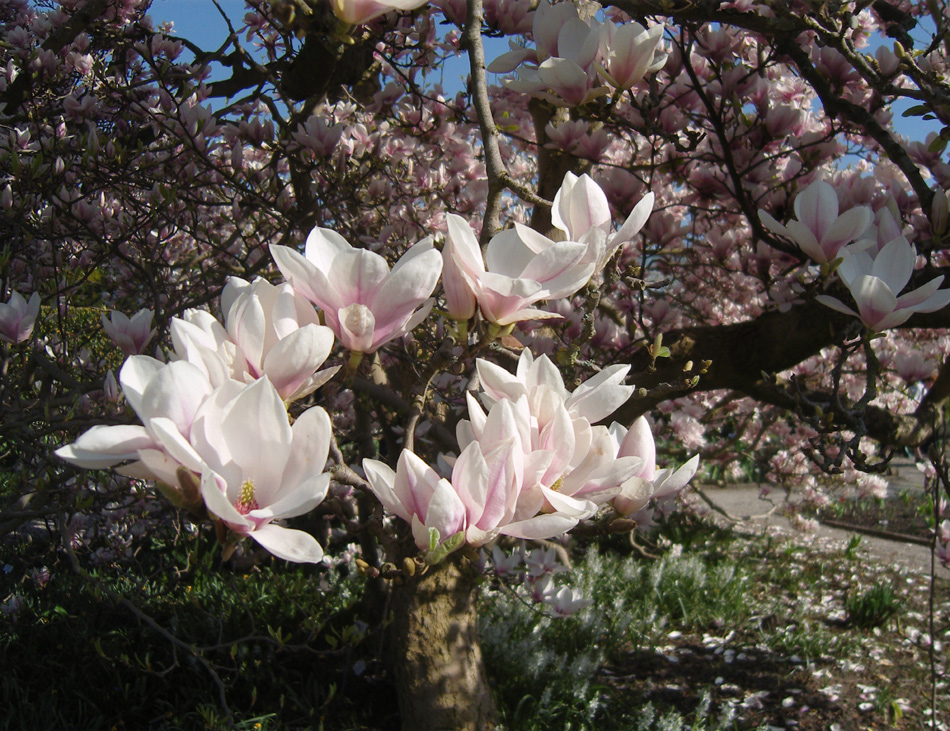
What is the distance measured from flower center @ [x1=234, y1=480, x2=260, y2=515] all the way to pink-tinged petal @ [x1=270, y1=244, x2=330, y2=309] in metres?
0.19

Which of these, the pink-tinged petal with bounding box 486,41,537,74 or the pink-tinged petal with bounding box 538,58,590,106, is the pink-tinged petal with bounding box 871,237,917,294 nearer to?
the pink-tinged petal with bounding box 538,58,590,106

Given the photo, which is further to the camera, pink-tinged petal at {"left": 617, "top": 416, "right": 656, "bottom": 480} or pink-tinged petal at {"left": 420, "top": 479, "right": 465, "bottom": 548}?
pink-tinged petal at {"left": 617, "top": 416, "right": 656, "bottom": 480}

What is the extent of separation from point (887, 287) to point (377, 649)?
264 cm

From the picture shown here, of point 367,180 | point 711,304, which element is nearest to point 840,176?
point 711,304

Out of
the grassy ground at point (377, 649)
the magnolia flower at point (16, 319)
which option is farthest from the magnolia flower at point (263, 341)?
the grassy ground at point (377, 649)

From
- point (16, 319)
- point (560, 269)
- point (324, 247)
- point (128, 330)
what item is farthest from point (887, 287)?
point (16, 319)

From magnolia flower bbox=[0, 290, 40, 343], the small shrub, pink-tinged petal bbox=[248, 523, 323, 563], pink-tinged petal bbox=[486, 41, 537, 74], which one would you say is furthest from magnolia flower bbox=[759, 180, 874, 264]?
the small shrub

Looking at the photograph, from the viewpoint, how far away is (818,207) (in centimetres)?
110

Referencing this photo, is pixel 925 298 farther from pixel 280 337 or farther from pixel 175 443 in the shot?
pixel 175 443

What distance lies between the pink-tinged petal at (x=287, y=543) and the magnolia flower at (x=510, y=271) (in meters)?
0.30

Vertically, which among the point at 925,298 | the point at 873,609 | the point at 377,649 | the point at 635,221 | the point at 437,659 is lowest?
the point at 873,609

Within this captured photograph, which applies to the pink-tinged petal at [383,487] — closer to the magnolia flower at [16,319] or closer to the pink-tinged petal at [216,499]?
the pink-tinged petal at [216,499]

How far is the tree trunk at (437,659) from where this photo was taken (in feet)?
6.77

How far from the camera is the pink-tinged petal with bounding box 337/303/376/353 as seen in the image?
646 mm
